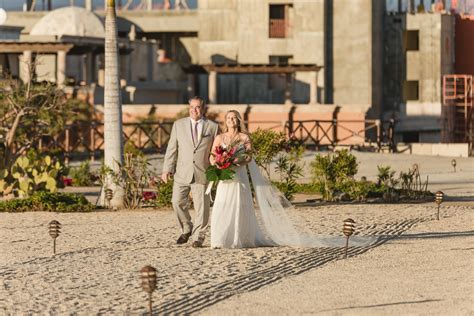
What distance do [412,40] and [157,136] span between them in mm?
27789

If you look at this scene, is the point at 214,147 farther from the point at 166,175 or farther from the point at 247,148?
the point at 166,175

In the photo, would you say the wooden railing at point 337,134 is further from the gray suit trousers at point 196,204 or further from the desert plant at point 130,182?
the gray suit trousers at point 196,204

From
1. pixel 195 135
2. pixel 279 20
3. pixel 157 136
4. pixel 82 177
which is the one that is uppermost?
pixel 279 20

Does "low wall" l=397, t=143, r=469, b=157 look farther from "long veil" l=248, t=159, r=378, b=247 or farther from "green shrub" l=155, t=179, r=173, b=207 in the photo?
"long veil" l=248, t=159, r=378, b=247

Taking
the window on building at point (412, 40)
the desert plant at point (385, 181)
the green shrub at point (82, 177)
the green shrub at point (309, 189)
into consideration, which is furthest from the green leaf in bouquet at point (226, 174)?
the window on building at point (412, 40)

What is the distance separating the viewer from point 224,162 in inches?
666

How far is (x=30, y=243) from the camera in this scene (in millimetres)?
18891

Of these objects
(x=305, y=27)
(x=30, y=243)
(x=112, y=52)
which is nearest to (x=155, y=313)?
(x=30, y=243)

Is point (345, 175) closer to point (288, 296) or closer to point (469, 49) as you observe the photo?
point (288, 296)

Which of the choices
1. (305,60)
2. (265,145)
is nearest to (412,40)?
(305,60)

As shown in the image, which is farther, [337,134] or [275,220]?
[337,134]

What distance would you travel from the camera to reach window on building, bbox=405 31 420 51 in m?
75.0

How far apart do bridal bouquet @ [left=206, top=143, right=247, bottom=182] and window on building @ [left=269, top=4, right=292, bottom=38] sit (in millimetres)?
54190

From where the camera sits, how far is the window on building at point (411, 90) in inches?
2926
